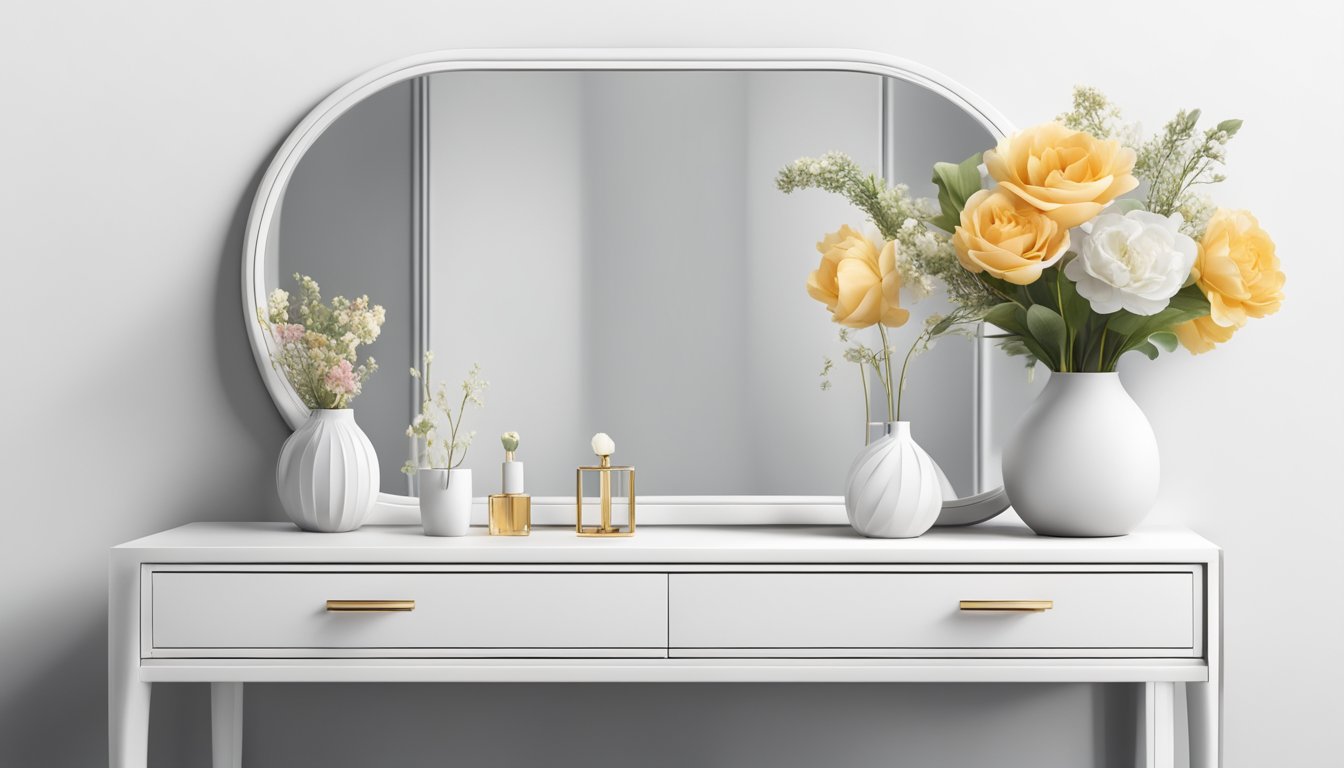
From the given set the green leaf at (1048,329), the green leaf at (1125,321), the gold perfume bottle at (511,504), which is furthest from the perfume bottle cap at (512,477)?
the green leaf at (1125,321)

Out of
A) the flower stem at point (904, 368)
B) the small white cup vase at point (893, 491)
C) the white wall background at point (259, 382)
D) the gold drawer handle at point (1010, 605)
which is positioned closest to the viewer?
the gold drawer handle at point (1010, 605)

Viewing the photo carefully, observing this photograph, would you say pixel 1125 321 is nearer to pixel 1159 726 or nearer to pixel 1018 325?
pixel 1018 325

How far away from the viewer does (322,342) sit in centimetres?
147

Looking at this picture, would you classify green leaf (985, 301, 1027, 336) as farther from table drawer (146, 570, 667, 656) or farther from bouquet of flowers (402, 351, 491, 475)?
bouquet of flowers (402, 351, 491, 475)

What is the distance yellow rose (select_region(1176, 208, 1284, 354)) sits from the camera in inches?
53.5

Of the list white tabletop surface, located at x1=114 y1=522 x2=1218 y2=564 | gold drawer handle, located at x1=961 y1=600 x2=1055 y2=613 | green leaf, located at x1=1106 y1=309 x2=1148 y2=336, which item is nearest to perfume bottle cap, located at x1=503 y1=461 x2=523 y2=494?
white tabletop surface, located at x1=114 y1=522 x2=1218 y2=564

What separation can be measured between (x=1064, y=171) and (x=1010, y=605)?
57 cm

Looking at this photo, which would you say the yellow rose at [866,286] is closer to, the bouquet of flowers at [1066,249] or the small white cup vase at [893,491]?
the bouquet of flowers at [1066,249]

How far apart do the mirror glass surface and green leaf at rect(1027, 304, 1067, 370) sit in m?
0.16

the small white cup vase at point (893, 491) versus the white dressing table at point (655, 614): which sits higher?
the small white cup vase at point (893, 491)

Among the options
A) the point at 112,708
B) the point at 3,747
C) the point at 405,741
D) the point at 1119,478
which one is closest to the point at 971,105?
the point at 1119,478

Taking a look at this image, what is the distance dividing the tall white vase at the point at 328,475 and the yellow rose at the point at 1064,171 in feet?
3.18

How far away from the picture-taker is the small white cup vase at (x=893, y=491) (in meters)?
1.41

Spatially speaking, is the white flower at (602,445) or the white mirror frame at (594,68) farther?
the white mirror frame at (594,68)
